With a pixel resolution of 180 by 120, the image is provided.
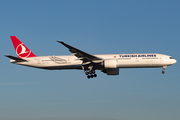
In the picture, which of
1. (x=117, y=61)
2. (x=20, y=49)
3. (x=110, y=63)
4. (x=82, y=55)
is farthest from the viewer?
(x=20, y=49)

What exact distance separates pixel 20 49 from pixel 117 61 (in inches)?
688

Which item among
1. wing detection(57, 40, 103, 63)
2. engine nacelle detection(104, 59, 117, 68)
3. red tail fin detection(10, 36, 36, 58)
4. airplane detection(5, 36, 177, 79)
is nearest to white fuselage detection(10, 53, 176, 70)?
airplane detection(5, 36, 177, 79)

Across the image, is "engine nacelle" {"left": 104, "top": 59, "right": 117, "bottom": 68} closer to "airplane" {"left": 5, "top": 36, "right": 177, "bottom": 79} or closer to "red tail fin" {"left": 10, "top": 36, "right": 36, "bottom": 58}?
"airplane" {"left": 5, "top": 36, "right": 177, "bottom": 79}

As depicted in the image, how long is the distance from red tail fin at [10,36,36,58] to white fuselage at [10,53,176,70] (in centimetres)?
211

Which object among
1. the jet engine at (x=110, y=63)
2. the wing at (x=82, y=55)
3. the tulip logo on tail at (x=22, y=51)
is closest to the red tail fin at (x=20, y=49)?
the tulip logo on tail at (x=22, y=51)

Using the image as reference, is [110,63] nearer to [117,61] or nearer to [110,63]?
[110,63]

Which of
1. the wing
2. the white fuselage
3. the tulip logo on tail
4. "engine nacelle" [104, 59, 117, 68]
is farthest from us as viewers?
the tulip logo on tail

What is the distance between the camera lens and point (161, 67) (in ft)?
141

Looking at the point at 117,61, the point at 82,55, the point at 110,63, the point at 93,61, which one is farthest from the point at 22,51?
the point at 117,61

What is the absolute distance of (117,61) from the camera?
42031mm

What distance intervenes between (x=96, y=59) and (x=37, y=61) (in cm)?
1004

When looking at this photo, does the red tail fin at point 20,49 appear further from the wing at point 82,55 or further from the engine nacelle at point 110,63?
the engine nacelle at point 110,63

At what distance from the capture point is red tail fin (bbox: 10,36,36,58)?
47219 millimetres

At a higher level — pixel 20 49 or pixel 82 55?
pixel 20 49
